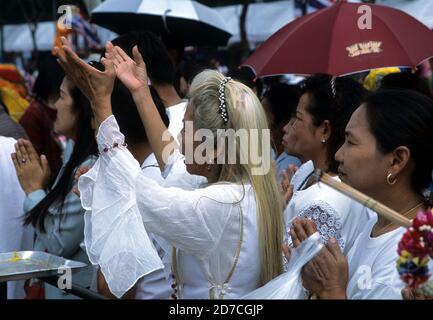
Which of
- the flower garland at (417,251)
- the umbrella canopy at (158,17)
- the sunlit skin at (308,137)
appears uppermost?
the umbrella canopy at (158,17)

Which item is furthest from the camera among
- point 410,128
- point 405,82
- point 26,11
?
point 26,11

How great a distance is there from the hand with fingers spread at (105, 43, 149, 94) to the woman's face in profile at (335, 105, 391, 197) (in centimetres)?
85

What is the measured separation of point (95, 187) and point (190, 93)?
20.0 inches

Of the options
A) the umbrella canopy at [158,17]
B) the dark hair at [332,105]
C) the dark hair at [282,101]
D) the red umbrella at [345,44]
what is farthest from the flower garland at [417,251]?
the umbrella canopy at [158,17]

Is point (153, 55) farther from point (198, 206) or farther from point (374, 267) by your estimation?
point (374, 267)

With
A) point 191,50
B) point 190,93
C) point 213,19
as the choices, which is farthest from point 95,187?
point 191,50

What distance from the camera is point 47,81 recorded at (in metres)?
6.37

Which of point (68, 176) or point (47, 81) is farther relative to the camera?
point (47, 81)

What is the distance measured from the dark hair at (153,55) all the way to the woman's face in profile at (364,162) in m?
2.10

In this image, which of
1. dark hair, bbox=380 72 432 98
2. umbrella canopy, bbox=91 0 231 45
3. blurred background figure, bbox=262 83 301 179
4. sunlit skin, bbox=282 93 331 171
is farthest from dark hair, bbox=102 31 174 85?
umbrella canopy, bbox=91 0 231 45

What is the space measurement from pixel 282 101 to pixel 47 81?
7.10 ft

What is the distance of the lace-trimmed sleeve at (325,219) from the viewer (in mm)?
2898

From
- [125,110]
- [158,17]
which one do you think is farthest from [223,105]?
[158,17]

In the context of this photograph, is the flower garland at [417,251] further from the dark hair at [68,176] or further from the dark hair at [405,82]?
the dark hair at [405,82]
